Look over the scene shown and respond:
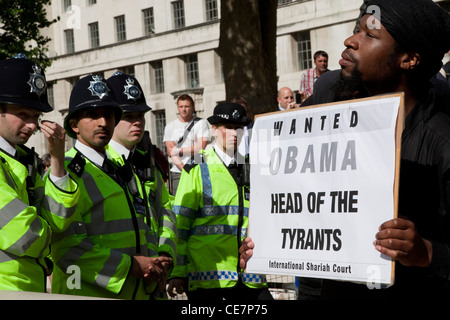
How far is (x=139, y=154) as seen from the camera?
214 inches

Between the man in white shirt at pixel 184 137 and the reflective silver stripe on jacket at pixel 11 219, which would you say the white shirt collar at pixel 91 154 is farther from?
the man in white shirt at pixel 184 137

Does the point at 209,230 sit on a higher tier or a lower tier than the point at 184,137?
lower

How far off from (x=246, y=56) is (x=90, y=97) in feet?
17.0

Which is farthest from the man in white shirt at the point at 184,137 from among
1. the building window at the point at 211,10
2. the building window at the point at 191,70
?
the building window at the point at 191,70

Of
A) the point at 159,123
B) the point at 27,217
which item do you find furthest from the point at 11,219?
the point at 159,123

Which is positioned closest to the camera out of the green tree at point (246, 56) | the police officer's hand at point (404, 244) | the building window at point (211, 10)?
the police officer's hand at point (404, 244)

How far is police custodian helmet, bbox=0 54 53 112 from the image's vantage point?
4.34 metres

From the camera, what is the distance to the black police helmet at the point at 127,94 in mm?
5406

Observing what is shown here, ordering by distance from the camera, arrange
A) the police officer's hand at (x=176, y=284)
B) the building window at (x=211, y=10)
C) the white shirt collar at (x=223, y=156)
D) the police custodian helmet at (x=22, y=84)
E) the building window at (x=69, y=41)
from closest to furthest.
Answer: the police custodian helmet at (x=22, y=84) < the police officer's hand at (x=176, y=284) < the white shirt collar at (x=223, y=156) < the building window at (x=211, y=10) < the building window at (x=69, y=41)

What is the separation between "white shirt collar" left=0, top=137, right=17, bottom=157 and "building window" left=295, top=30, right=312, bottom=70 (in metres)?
33.5

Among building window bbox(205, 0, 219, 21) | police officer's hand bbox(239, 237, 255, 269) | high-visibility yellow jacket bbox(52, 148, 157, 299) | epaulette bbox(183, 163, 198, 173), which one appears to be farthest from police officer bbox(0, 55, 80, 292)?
building window bbox(205, 0, 219, 21)

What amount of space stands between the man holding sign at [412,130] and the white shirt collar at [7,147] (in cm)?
158

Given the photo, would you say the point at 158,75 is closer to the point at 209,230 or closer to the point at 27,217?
the point at 209,230

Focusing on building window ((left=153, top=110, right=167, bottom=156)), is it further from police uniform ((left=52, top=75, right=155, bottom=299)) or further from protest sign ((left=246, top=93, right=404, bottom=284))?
protest sign ((left=246, top=93, right=404, bottom=284))
